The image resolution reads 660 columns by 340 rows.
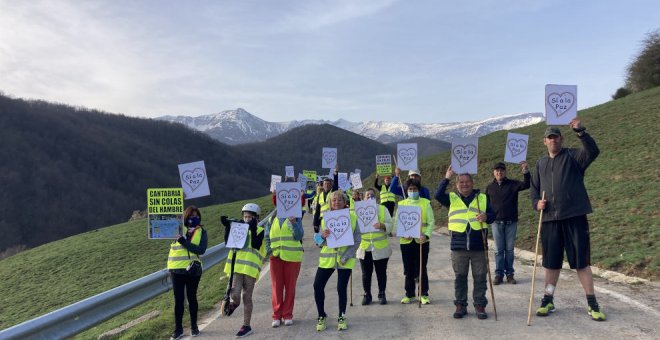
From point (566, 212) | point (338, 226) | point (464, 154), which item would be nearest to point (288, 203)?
point (338, 226)

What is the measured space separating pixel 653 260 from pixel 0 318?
17.4 m

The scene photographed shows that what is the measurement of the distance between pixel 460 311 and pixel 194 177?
4968 millimetres

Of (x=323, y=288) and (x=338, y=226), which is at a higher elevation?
(x=338, y=226)

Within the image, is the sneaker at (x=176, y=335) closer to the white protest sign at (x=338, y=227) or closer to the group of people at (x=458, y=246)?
the group of people at (x=458, y=246)

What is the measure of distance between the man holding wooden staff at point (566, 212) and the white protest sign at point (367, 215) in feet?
8.51

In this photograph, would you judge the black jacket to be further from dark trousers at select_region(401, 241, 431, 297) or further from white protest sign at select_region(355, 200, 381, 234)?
white protest sign at select_region(355, 200, 381, 234)

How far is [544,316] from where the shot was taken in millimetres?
6676

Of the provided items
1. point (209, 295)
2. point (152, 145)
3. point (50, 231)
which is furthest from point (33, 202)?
point (209, 295)

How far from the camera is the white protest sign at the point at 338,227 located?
697cm

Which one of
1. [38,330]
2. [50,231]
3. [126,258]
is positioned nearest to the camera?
[38,330]

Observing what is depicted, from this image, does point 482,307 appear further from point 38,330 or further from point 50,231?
point 50,231

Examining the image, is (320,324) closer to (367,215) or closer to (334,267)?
(334,267)

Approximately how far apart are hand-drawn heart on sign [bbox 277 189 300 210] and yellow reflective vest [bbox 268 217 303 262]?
0.78 feet

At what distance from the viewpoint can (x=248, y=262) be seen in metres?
7.10
